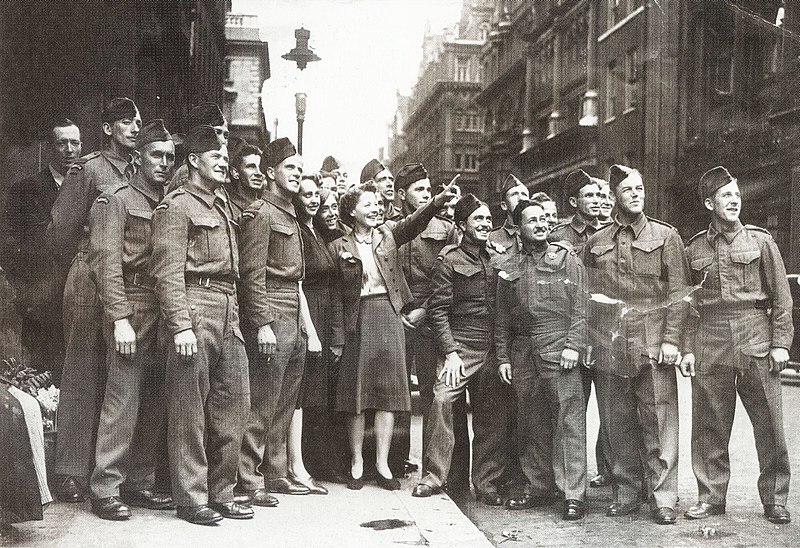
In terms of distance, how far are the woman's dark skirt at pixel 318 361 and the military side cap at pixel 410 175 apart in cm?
90

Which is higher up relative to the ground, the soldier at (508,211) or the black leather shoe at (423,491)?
the soldier at (508,211)

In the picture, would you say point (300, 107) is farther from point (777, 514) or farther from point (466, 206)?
point (777, 514)

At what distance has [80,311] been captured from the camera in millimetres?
3967

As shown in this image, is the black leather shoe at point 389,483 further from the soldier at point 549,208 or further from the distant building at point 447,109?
the distant building at point 447,109

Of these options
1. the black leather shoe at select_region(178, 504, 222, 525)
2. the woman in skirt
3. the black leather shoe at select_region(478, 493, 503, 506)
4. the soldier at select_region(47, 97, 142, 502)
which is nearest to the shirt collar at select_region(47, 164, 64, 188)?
the soldier at select_region(47, 97, 142, 502)

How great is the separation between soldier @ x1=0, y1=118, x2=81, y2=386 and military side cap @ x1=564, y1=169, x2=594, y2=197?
107 inches

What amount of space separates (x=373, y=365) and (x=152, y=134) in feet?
5.49

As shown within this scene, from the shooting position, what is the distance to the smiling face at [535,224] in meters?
4.27

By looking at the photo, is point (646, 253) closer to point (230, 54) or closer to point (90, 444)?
point (230, 54)

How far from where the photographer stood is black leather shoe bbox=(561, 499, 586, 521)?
13.6 ft

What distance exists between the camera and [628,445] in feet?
14.0

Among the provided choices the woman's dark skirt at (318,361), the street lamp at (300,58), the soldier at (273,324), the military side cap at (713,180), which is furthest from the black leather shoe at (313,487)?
the military side cap at (713,180)

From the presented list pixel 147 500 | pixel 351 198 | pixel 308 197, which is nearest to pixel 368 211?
pixel 351 198

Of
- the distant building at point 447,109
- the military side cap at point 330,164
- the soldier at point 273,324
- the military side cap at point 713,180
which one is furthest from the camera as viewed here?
the distant building at point 447,109
